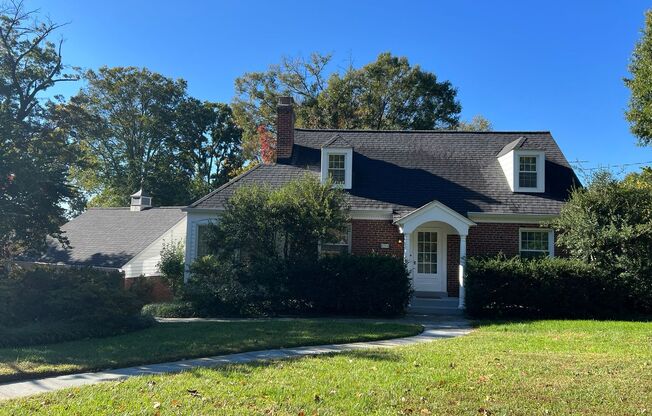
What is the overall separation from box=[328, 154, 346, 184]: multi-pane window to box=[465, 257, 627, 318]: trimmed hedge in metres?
6.28

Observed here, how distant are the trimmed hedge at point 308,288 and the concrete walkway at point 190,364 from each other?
2648 millimetres

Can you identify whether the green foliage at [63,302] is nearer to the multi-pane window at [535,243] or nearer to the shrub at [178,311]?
the shrub at [178,311]

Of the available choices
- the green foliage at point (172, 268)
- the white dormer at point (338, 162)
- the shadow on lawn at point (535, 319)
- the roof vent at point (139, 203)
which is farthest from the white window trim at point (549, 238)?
the roof vent at point (139, 203)

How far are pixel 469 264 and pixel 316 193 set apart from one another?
15.8ft

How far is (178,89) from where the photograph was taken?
45156 mm

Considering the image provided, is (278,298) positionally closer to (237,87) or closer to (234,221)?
(234,221)

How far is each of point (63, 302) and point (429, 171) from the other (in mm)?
12920

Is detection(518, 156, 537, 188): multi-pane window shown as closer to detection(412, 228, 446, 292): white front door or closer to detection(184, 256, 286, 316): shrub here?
detection(412, 228, 446, 292): white front door

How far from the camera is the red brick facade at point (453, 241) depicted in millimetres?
16328

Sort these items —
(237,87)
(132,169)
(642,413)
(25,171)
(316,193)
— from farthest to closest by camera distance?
(132,169), (237,87), (316,193), (25,171), (642,413)

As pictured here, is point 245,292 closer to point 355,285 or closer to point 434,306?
point 355,285

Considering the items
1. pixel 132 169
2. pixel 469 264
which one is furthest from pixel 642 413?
pixel 132 169

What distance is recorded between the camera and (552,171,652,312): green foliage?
13023 mm

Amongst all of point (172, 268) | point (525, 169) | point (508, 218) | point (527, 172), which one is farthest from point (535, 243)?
point (172, 268)
